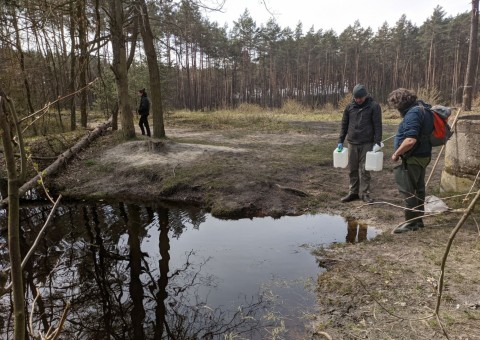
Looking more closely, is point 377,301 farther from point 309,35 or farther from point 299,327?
point 309,35

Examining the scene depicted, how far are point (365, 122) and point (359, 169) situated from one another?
0.88 metres

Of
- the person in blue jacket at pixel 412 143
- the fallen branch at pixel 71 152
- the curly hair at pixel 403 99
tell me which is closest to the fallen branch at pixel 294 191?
the person in blue jacket at pixel 412 143

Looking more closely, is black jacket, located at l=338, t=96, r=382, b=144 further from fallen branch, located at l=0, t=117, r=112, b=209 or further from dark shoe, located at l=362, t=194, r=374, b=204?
fallen branch, located at l=0, t=117, r=112, b=209

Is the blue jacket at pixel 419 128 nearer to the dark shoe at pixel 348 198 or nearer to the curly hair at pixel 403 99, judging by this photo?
the curly hair at pixel 403 99

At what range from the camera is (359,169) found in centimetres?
602

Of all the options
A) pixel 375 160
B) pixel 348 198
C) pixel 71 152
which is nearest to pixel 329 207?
pixel 348 198

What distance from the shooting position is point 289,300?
343cm

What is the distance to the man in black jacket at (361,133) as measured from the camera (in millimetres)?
5547

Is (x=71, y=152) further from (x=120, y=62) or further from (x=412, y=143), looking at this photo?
(x=412, y=143)

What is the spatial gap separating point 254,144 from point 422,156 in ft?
26.0

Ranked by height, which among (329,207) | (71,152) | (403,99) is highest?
(403,99)

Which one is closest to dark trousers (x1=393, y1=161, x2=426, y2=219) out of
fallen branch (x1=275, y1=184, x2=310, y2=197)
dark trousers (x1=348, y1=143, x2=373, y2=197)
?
dark trousers (x1=348, y1=143, x2=373, y2=197)

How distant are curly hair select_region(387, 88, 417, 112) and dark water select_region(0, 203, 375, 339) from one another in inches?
73.9

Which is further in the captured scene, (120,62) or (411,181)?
(120,62)
